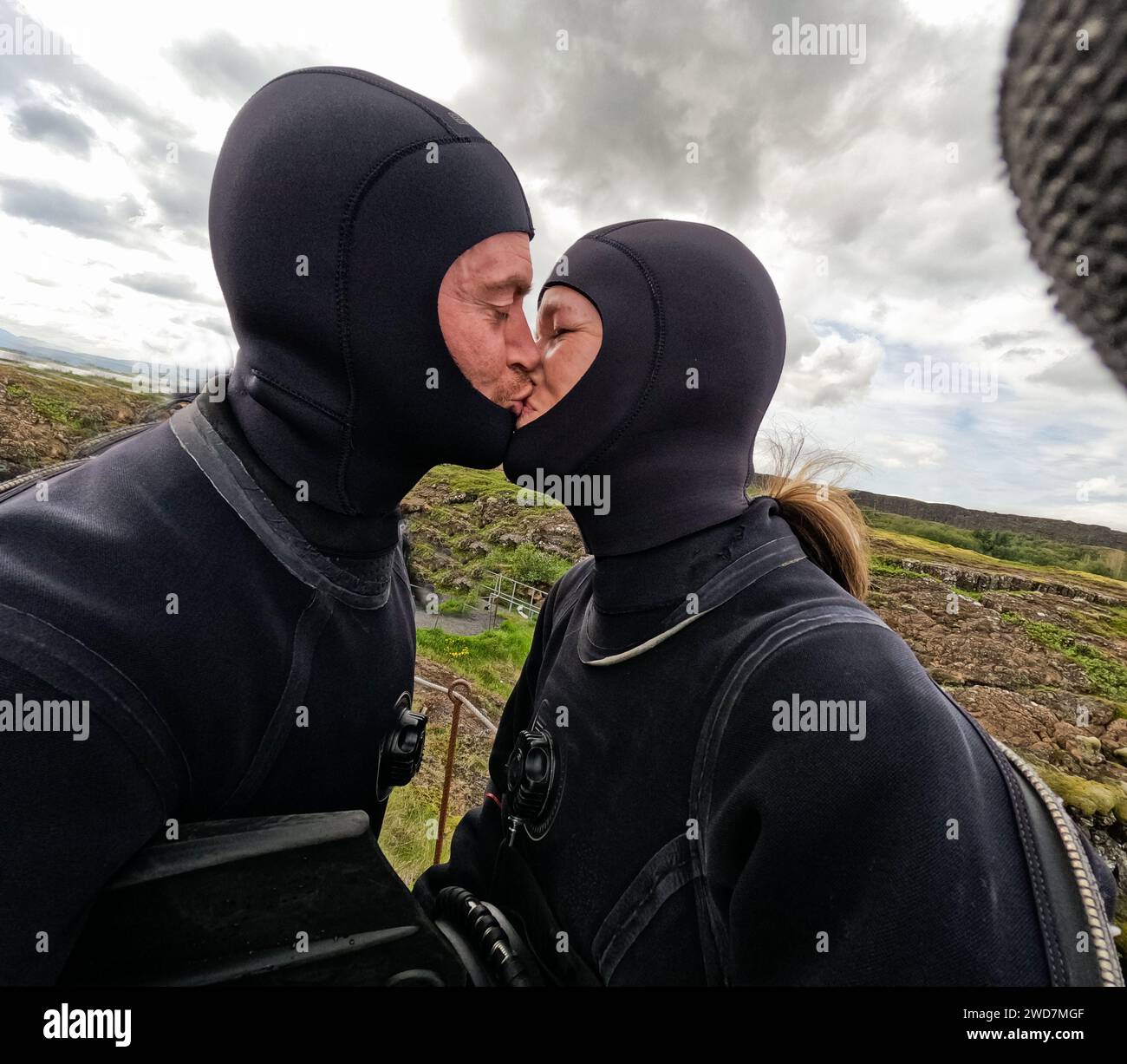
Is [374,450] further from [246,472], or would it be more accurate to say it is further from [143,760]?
[143,760]

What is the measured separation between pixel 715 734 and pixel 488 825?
1.31 meters

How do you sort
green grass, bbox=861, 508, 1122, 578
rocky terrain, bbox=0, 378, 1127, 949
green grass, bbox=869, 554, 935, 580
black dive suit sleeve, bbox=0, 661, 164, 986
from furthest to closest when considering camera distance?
green grass, bbox=861, 508, 1122, 578 → green grass, bbox=869, 554, 935, 580 → rocky terrain, bbox=0, 378, 1127, 949 → black dive suit sleeve, bbox=0, 661, 164, 986

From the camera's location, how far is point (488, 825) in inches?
96.3

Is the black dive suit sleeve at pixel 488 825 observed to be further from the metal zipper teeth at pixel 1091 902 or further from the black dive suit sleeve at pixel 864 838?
the metal zipper teeth at pixel 1091 902

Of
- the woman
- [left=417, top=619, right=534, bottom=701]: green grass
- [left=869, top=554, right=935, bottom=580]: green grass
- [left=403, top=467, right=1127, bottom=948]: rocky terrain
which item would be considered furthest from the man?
[left=869, top=554, right=935, bottom=580]: green grass

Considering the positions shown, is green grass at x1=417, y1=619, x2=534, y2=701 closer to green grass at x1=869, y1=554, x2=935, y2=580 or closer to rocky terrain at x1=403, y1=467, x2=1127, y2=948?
rocky terrain at x1=403, y1=467, x2=1127, y2=948

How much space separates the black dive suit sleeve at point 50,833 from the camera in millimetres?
1178

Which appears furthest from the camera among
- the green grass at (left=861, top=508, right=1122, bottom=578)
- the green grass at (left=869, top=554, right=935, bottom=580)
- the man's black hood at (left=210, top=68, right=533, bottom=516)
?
the green grass at (left=861, top=508, right=1122, bottom=578)

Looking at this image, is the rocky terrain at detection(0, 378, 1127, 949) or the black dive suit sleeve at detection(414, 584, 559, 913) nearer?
the black dive suit sleeve at detection(414, 584, 559, 913)

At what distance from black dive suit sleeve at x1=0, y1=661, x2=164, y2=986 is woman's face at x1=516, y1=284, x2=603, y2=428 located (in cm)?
150

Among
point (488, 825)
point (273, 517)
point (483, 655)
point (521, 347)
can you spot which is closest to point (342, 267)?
point (521, 347)

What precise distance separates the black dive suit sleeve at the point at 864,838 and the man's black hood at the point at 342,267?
1259 mm

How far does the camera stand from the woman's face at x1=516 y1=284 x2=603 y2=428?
2.14m
